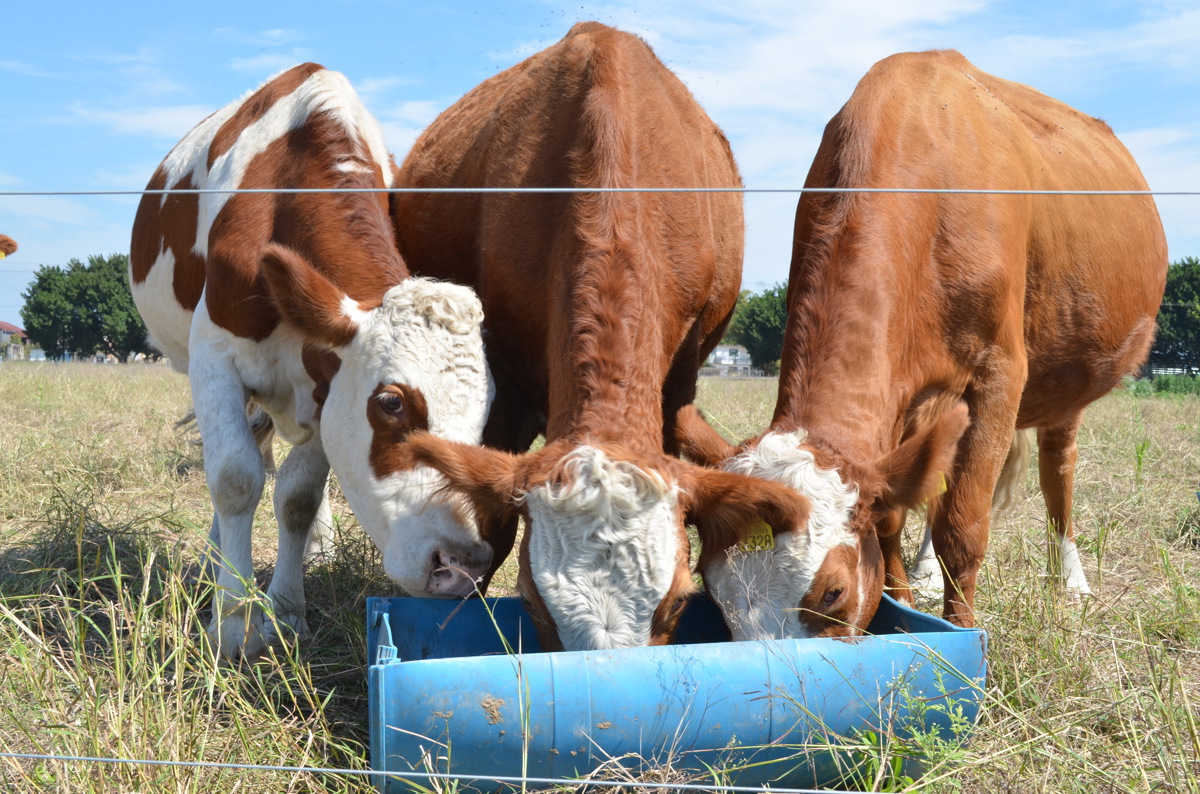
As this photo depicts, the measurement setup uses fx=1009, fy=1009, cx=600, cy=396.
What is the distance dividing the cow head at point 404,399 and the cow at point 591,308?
179 mm

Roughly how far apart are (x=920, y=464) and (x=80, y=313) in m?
51.0

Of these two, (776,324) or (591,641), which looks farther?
(776,324)

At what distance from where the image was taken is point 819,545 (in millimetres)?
2832

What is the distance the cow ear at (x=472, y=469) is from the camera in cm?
283

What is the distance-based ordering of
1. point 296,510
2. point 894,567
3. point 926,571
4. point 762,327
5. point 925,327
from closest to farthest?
point 925,327
point 894,567
point 296,510
point 926,571
point 762,327

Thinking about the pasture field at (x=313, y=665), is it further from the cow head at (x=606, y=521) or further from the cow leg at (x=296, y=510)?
the cow head at (x=606, y=521)

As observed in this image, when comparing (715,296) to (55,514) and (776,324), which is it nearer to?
(55,514)

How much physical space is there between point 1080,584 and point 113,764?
4.40 meters

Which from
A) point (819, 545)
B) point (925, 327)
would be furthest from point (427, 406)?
point (925, 327)

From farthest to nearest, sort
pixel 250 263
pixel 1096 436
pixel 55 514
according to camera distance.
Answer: pixel 1096 436
pixel 55 514
pixel 250 263

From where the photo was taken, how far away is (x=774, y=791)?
212cm

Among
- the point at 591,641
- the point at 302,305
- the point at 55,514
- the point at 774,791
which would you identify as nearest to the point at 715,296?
the point at 302,305

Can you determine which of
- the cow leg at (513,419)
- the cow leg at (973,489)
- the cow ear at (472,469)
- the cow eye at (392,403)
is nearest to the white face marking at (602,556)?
the cow ear at (472,469)

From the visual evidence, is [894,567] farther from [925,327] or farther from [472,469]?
[472,469]
